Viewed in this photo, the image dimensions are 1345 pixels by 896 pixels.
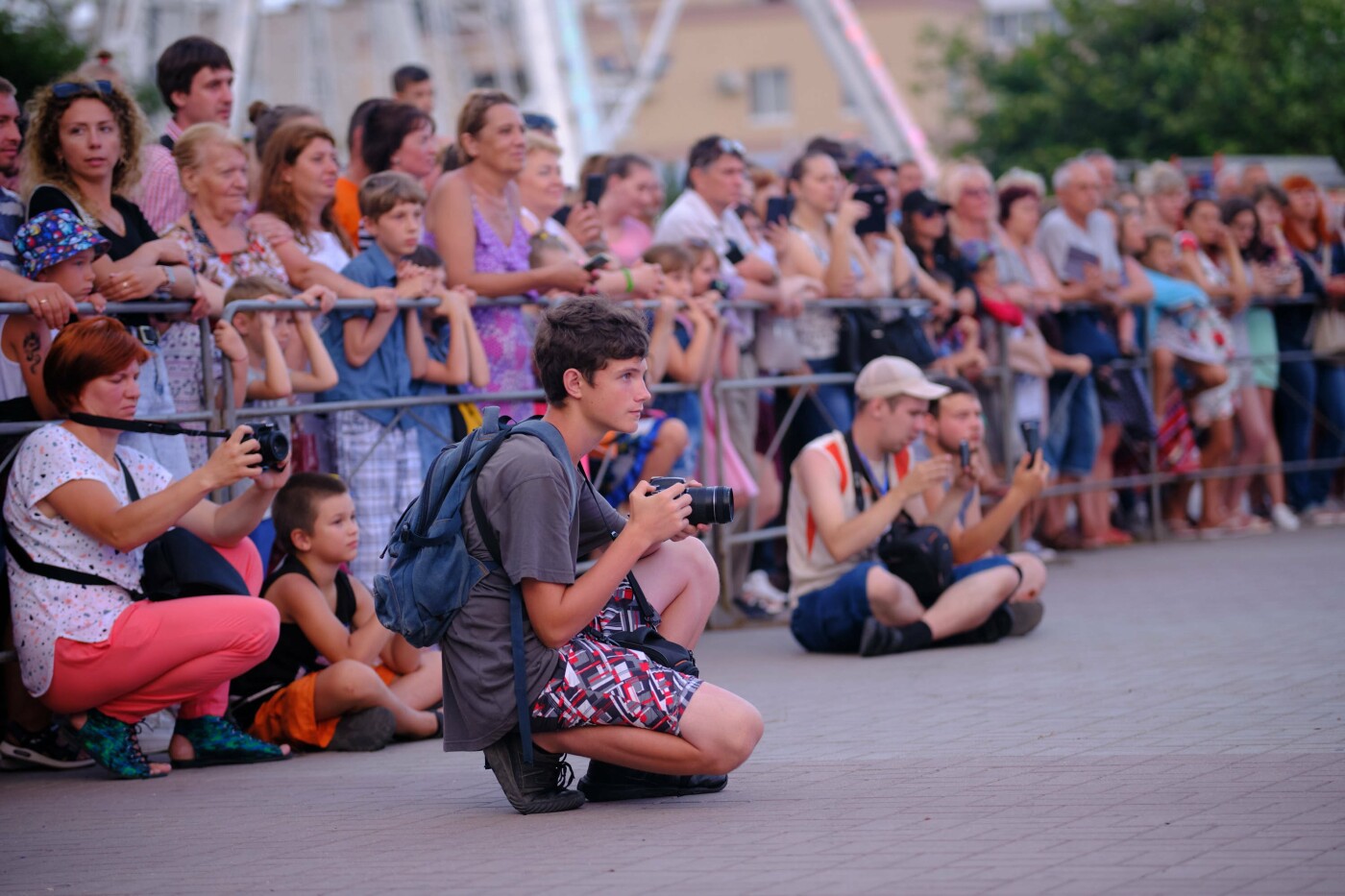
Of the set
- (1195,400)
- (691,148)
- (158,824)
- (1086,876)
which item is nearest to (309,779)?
(158,824)

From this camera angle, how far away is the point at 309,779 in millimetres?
6332

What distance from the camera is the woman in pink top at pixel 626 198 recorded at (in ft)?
35.0

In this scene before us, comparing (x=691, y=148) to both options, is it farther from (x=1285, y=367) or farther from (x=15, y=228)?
(x=1285, y=367)

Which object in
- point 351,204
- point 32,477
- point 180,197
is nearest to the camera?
point 32,477

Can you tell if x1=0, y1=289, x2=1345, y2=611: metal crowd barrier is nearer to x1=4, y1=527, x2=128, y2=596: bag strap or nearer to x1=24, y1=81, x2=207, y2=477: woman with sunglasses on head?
x1=24, y1=81, x2=207, y2=477: woman with sunglasses on head

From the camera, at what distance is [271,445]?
6211mm

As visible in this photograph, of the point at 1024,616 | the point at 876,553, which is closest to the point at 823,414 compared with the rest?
the point at 876,553

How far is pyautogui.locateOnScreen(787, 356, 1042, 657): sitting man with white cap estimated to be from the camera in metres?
8.35

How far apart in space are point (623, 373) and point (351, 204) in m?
4.23

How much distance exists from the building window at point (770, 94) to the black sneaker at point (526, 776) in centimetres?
6011

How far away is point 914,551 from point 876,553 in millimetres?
384

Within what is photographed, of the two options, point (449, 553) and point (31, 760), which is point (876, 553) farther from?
point (31, 760)

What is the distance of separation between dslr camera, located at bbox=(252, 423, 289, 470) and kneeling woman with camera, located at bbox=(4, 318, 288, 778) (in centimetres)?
5

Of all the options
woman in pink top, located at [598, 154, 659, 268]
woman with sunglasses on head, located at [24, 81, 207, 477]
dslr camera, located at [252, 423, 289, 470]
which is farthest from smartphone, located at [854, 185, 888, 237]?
dslr camera, located at [252, 423, 289, 470]
